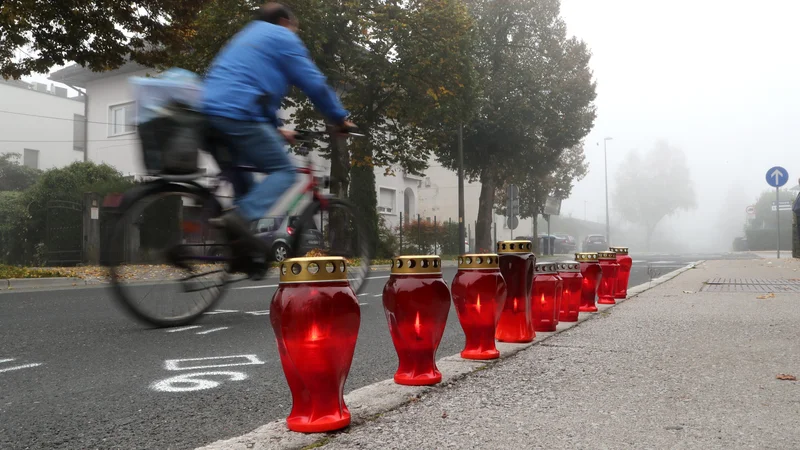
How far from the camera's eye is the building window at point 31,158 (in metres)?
41.7

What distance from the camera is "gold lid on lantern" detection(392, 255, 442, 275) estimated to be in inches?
121

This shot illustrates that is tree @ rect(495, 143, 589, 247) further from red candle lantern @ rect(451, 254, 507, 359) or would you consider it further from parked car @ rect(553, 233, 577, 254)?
red candle lantern @ rect(451, 254, 507, 359)

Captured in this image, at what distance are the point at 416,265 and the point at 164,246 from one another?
7.62 feet

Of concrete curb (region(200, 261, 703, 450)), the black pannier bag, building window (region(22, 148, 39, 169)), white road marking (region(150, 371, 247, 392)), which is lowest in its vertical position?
white road marking (region(150, 371, 247, 392))

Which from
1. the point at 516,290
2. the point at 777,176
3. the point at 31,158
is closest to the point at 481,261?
the point at 516,290

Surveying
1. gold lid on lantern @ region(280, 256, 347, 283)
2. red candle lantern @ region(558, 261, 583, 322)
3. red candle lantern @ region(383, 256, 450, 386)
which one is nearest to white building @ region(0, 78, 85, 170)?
red candle lantern @ region(558, 261, 583, 322)

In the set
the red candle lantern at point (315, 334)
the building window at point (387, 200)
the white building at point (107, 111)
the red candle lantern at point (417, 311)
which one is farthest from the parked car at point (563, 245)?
the red candle lantern at point (315, 334)

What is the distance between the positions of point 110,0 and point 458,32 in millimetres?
11476

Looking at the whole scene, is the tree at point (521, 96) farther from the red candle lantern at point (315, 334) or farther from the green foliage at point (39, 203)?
the red candle lantern at point (315, 334)

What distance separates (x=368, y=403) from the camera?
9.09 feet

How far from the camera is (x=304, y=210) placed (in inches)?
219

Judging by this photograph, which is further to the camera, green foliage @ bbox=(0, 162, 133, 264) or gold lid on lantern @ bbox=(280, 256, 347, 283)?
green foliage @ bbox=(0, 162, 133, 264)

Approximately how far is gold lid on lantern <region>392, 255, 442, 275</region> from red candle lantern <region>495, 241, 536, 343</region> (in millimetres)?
1179

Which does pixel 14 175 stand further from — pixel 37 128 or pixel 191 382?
pixel 191 382
